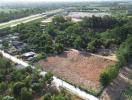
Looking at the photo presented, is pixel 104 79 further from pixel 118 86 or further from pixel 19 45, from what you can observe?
pixel 19 45

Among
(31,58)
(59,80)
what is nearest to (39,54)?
(31,58)

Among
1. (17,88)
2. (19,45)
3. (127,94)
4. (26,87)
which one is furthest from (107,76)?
(19,45)

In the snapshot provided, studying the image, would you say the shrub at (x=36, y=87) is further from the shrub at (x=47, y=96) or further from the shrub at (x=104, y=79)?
the shrub at (x=104, y=79)

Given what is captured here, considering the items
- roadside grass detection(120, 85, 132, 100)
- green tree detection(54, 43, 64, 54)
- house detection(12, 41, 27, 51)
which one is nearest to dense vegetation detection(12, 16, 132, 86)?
green tree detection(54, 43, 64, 54)

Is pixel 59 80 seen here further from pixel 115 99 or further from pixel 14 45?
pixel 14 45

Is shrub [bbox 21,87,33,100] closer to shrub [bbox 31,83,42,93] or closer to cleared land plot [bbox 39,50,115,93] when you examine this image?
shrub [bbox 31,83,42,93]

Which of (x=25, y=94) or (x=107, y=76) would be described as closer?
(x=25, y=94)
